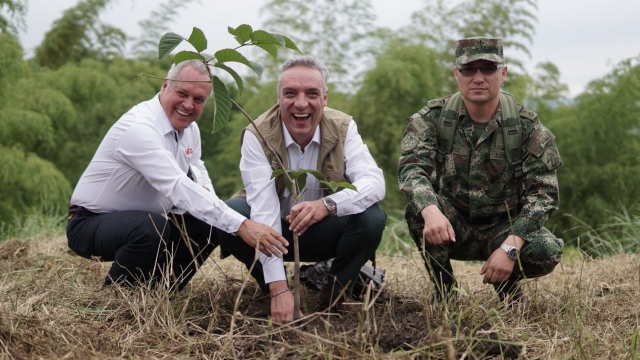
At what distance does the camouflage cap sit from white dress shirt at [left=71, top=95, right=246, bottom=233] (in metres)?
1.19

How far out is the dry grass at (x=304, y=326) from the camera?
2402 millimetres

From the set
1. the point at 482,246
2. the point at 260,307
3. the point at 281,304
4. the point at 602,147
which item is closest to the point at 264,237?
the point at 281,304

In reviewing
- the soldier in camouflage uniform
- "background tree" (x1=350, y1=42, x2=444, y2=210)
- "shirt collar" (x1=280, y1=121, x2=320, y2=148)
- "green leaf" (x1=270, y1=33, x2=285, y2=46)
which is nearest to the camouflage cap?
the soldier in camouflage uniform

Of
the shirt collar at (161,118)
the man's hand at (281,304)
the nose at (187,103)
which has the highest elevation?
the nose at (187,103)

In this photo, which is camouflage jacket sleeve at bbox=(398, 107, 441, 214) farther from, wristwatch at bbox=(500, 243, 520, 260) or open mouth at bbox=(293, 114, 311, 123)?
open mouth at bbox=(293, 114, 311, 123)

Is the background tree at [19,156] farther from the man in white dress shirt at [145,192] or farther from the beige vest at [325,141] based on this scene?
the beige vest at [325,141]

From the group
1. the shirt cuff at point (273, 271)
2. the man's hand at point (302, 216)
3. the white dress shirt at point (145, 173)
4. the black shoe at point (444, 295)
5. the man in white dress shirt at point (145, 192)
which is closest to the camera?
the black shoe at point (444, 295)

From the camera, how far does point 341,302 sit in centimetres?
325

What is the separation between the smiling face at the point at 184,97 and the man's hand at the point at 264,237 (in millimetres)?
687

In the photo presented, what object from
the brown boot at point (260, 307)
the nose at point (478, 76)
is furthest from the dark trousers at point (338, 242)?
the nose at point (478, 76)

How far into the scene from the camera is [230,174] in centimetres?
773

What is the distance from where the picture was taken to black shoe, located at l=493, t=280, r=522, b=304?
10.6 feet

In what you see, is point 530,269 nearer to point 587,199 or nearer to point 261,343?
point 261,343

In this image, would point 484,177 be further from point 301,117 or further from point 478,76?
point 301,117
